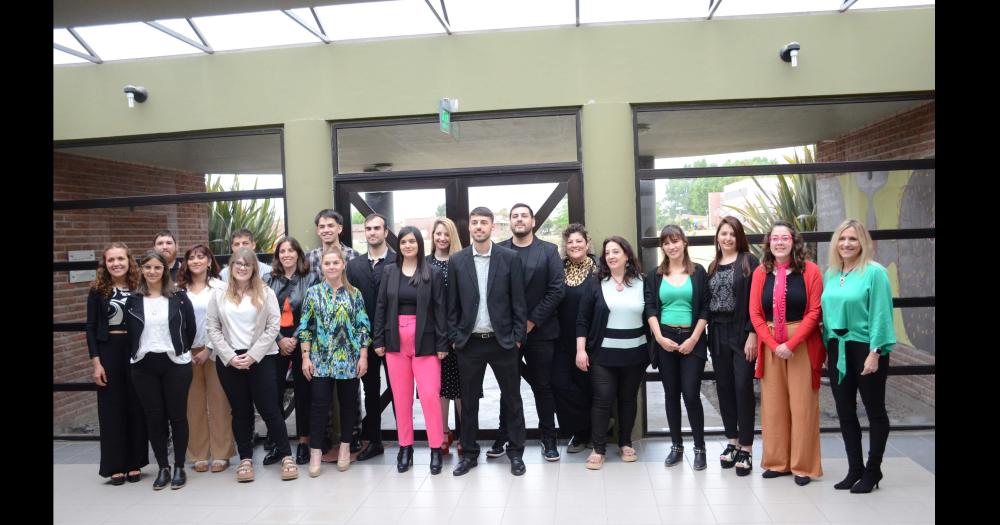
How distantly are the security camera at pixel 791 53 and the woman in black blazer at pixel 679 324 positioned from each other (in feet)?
5.53

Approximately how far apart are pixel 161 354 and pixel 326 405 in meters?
1.12

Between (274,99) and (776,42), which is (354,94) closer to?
(274,99)

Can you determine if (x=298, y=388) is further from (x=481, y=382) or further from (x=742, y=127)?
(x=742, y=127)

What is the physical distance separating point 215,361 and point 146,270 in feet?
2.52

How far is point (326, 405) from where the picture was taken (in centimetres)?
490

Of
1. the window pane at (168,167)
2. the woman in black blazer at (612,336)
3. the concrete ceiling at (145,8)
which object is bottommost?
the woman in black blazer at (612,336)

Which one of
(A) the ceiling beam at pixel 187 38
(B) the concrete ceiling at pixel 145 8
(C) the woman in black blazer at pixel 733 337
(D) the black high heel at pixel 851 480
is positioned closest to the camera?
(B) the concrete ceiling at pixel 145 8

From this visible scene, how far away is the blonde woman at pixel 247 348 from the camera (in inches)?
185

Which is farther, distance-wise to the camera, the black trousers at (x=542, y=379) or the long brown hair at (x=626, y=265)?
the black trousers at (x=542, y=379)

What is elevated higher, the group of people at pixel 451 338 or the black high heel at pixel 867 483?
the group of people at pixel 451 338

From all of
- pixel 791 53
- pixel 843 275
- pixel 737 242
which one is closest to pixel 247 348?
pixel 737 242

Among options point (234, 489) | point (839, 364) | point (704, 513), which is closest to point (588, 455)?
point (704, 513)

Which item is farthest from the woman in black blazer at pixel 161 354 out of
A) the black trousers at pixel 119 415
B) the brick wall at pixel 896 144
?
the brick wall at pixel 896 144

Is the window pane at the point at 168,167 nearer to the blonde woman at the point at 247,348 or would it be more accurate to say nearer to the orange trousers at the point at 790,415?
the blonde woman at the point at 247,348
